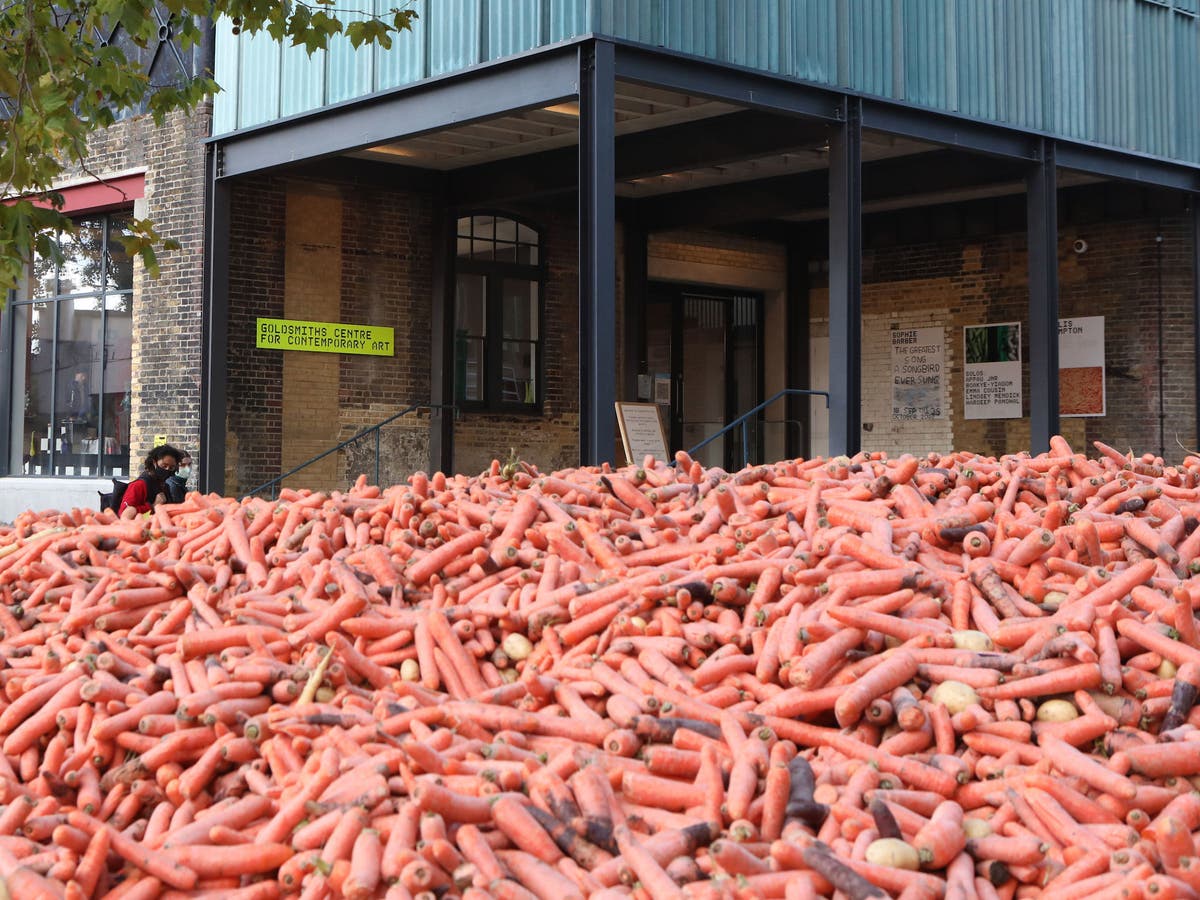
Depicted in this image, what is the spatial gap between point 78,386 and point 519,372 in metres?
5.21

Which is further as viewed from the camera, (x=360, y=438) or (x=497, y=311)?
(x=497, y=311)

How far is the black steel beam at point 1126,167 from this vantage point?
14594 millimetres

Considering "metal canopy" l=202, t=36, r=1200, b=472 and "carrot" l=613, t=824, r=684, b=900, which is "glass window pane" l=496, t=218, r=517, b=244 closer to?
"metal canopy" l=202, t=36, r=1200, b=472

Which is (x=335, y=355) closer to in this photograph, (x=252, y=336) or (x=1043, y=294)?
(x=252, y=336)

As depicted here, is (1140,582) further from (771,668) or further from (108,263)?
(108,263)

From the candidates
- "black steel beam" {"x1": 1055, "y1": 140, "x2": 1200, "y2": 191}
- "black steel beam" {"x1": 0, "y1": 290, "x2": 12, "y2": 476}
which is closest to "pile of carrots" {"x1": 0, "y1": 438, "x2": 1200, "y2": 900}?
"black steel beam" {"x1": 1055, "y1": 140, "x2": 1200, "y2": 191}

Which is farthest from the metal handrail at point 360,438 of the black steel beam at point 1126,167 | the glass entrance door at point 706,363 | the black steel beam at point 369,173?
the black steel beam at point 1126,167

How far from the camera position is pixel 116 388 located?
16.2 m

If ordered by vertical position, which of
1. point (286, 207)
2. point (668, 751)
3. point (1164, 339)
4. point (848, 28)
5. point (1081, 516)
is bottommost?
point (668, 751)

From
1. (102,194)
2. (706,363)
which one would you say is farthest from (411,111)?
(706,363)

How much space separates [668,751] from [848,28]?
33.6ft

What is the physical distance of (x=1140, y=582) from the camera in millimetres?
3973

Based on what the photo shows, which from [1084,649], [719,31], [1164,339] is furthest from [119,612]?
[1164,339]

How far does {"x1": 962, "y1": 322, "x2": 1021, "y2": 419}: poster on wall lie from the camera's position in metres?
18.1
